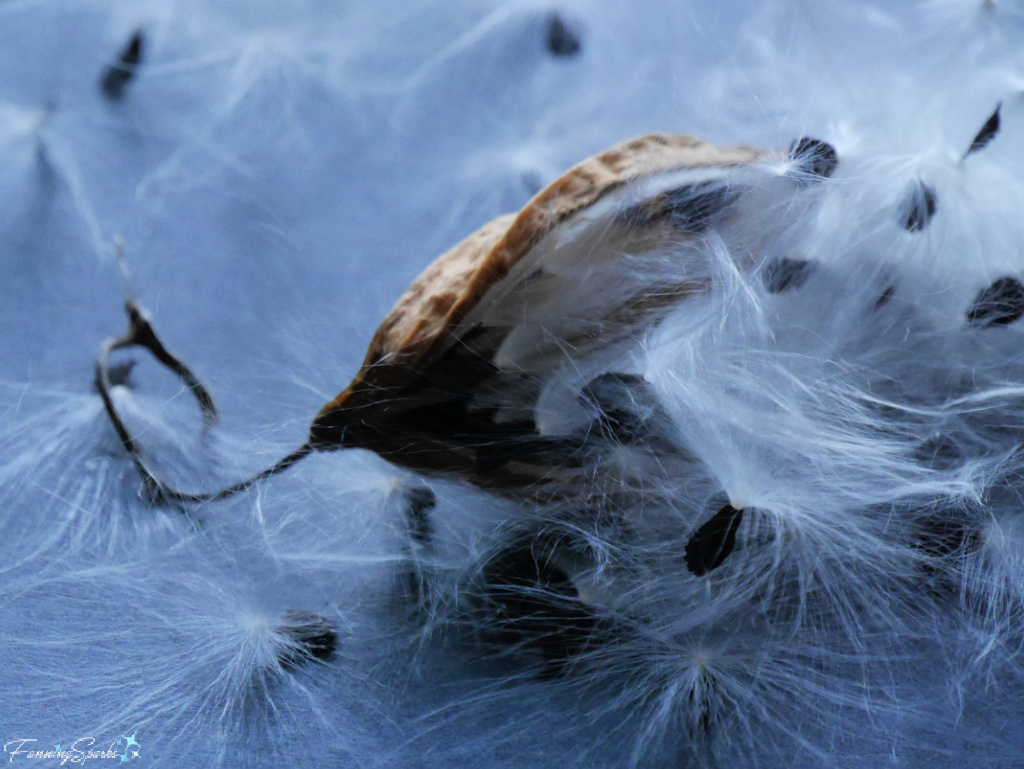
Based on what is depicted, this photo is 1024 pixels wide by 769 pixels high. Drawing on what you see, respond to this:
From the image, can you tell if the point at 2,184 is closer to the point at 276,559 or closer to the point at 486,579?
the point at 276,559

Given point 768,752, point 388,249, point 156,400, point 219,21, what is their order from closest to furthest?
point 768,752 → point 156,400 → point 388,249 → point 219,21

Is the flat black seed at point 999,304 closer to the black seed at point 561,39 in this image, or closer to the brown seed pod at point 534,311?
the brown seed pod at point 534,311

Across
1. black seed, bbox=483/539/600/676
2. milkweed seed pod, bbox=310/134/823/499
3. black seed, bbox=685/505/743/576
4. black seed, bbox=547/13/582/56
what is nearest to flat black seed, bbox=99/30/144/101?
black seed, bbox=547/13/582/56

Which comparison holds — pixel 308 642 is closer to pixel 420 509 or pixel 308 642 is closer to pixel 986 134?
pixel 420 509

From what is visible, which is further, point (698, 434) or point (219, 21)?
point (219, 21)

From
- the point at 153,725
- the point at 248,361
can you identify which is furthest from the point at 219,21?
the point at 153,725

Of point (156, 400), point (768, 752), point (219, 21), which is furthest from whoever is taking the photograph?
point (219, 21)

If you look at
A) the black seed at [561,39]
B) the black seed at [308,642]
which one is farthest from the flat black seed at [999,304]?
the black seed at [561,39]

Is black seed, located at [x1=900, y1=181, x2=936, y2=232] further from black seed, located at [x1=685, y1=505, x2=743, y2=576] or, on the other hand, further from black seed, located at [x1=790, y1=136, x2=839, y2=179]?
black seed, located at [x1=685, y1=505, x2=743, y2=576]
